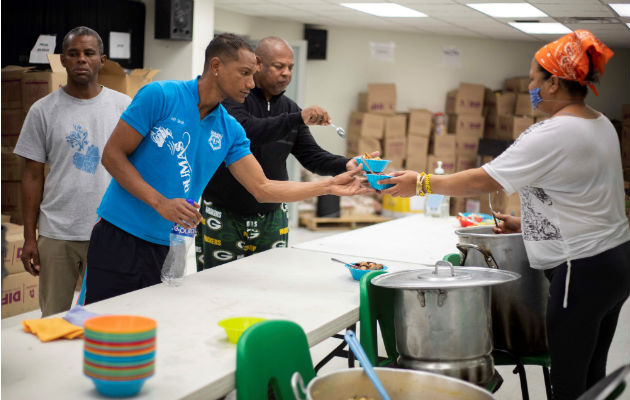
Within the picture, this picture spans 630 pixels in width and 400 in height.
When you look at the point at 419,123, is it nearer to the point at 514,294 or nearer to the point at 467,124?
the point at 467,124

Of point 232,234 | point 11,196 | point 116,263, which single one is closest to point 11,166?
point 11,196

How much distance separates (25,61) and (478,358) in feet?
13.6

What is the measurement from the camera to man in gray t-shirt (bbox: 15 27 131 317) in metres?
3.00

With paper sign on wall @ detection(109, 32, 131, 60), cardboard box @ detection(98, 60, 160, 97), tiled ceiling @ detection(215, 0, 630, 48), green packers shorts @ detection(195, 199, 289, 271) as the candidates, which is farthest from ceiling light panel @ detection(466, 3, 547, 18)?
green packers shorts @ detection(195, 199, 289, 271)

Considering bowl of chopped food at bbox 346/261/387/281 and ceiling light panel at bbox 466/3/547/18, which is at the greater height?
ceiling light panel at bbox 466/3/547/18

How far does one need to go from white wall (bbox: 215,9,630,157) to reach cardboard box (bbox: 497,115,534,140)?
0.85 m

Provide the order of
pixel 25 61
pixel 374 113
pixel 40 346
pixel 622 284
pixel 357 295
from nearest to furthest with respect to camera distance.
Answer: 1. pixel 40 346
2. pixel 622 284
3. pixel 357 295
4. pixel 25 61
5. pixel 374 113

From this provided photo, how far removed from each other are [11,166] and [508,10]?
4.67 meters

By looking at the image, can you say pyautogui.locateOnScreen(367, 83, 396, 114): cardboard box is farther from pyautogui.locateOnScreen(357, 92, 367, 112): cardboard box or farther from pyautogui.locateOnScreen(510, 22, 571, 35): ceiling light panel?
pyautogui.locateOnScreen(510, 22, 571, 35): ceiling light panel

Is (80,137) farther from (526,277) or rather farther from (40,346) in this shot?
(526,277)

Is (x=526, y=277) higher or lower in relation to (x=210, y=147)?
lower

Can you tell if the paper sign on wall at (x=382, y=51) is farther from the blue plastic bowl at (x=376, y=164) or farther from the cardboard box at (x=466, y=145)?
the blue plastic bowl at (x=376, y=164)

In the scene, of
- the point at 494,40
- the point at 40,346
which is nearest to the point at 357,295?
the point at 40,346

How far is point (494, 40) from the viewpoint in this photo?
945cm
